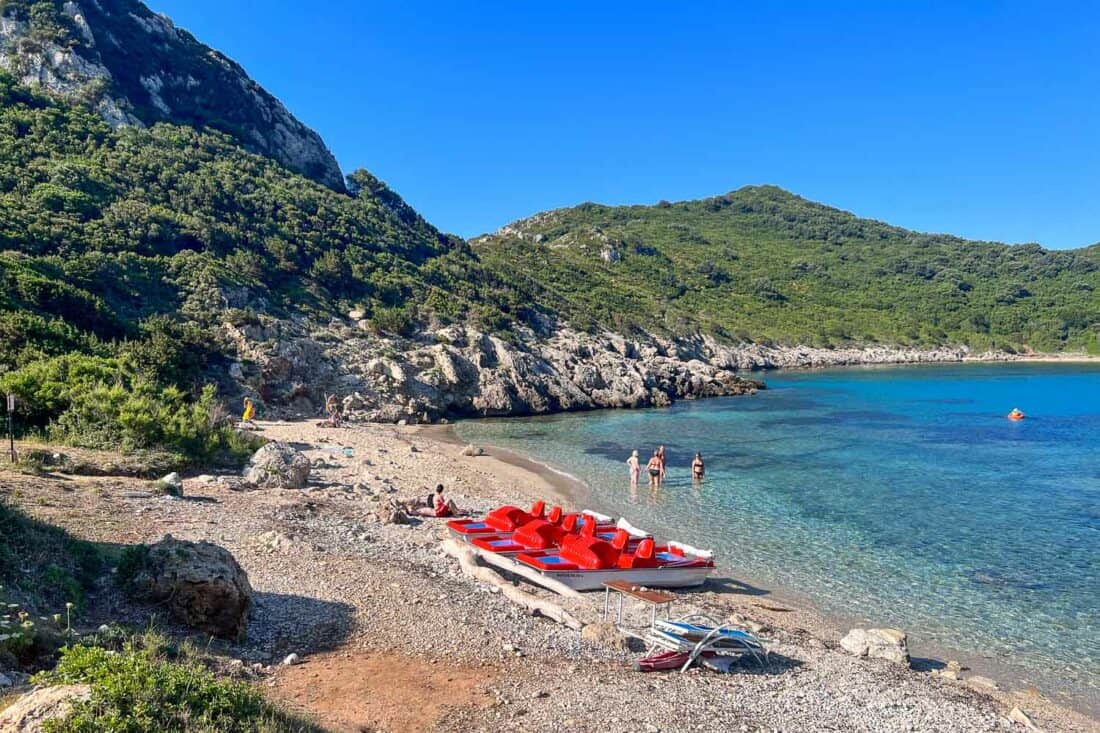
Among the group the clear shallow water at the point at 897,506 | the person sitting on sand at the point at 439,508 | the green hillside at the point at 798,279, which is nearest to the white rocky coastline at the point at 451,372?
the clear shallow water at the point at 897,506

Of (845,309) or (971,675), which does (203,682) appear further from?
(845,309)

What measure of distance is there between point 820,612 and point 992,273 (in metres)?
146

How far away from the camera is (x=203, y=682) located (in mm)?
4957

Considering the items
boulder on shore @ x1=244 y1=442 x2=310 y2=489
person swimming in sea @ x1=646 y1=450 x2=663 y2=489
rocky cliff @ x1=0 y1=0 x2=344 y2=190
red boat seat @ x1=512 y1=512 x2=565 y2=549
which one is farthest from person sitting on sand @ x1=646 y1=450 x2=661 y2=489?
rocky cliff @ x1=0 y1=0 x2=344 y2=190

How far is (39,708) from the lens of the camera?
427 cm

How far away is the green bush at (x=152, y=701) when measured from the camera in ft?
13.9

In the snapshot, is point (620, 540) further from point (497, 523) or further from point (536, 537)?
point (497, 523)

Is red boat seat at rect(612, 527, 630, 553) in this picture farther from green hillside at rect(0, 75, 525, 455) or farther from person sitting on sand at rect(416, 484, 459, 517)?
green hillside at rect(0, 75, 525, 455)

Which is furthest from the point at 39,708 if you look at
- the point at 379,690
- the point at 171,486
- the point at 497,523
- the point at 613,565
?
the point at 171,486

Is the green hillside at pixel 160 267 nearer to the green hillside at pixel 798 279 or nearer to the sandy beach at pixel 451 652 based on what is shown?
the sandy beach at pixel 451 652

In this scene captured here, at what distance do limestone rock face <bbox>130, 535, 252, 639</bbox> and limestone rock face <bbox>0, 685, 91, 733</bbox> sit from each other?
3408 millimetres

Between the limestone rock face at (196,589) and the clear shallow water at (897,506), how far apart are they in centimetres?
1063

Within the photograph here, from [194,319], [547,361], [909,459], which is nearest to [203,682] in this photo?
[909,459]

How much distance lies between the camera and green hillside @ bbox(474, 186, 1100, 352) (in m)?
86.0
